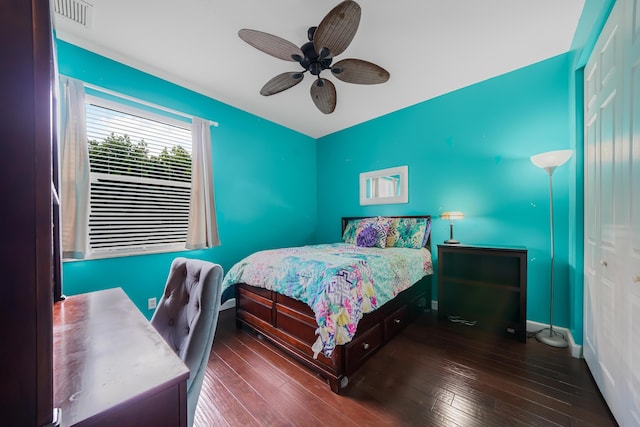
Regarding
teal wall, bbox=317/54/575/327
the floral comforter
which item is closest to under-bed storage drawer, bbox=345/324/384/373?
the floral comforter

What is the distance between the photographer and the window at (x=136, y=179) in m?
2.19

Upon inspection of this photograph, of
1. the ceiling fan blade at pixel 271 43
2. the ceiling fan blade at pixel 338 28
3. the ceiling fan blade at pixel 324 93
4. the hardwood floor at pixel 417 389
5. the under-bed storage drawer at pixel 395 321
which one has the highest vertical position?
the ceiling fan blade at pixel 271 43

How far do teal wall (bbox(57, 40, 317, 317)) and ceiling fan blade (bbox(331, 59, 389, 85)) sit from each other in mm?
1814

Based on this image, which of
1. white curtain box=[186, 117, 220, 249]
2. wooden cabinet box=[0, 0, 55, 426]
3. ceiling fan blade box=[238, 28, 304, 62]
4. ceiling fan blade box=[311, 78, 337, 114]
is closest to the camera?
wooden cabinet box=[0, 0, 55, 426]

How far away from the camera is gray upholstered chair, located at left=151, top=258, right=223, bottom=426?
2.98 ft

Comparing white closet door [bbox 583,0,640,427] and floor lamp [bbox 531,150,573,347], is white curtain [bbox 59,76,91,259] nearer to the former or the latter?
white closet door [bbox 583,0,640,427]

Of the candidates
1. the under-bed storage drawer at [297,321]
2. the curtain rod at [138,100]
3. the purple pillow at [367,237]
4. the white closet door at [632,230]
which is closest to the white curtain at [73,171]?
the curtain rod at [138,100]

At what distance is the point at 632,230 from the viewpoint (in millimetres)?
1138

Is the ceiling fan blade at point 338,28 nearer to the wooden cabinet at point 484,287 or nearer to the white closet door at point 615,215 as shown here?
the white closet door at point 615,215

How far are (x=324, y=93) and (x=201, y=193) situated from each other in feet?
5.69

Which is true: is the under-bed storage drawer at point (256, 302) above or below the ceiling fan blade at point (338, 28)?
below

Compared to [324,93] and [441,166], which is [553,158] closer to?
[441,166]

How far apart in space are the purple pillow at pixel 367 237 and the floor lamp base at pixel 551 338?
179 centimetres

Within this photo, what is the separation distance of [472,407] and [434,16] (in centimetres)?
273
